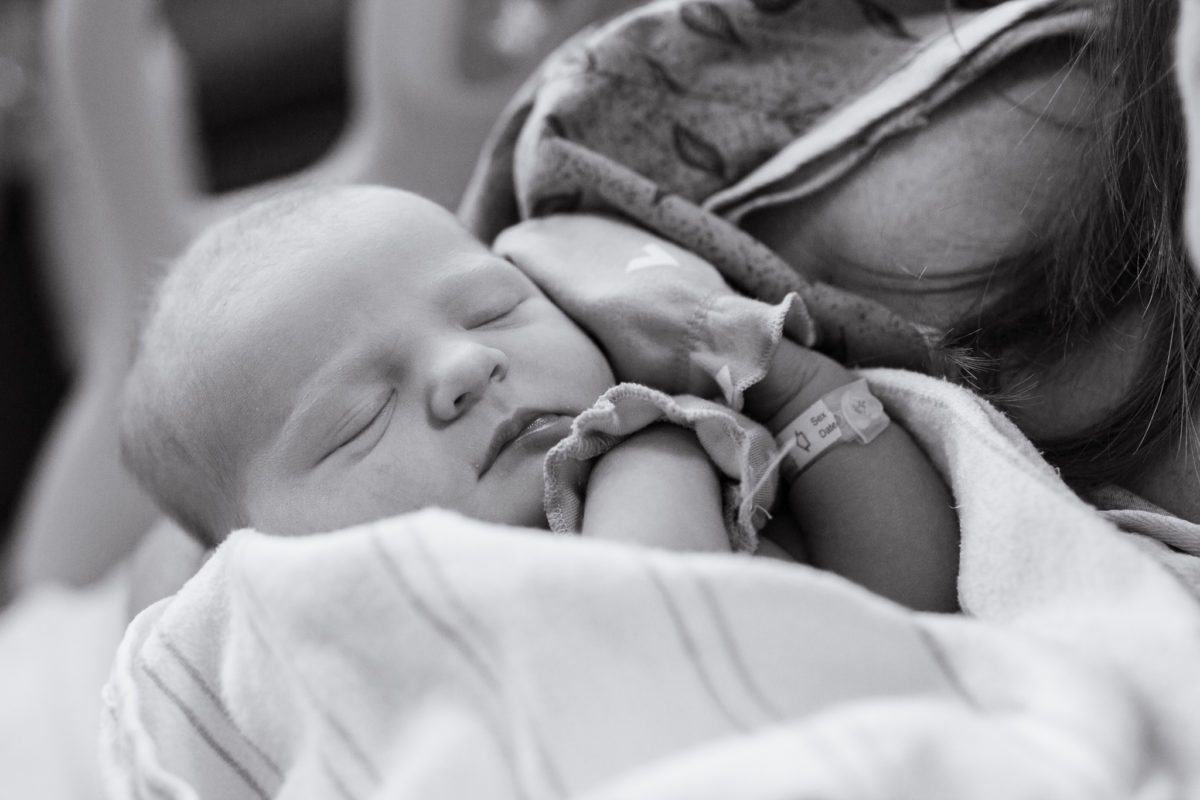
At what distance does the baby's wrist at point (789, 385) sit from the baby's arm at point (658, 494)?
0.07m

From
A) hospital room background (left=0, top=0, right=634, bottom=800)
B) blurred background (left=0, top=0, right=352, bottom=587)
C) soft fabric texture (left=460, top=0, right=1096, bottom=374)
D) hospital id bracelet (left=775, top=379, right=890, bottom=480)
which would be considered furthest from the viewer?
blurred background (left=0, top=0, right=352, bottom=587)

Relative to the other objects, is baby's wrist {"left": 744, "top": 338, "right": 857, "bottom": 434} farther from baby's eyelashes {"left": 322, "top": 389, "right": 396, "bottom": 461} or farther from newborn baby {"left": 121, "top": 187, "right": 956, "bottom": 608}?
baby's eyelashes {"left": 322, "top": 389, "right": 396, "bottom": 461}

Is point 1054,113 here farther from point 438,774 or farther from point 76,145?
point 76,145

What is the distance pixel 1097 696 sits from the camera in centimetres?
48

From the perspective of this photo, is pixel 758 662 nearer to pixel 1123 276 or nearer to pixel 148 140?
pixel 1123 276

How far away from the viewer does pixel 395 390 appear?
0.73m

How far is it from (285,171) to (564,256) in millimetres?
2061

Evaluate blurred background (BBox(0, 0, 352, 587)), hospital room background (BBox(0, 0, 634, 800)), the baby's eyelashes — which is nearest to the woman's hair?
the baby's eyelashes

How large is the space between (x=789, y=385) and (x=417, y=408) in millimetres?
246

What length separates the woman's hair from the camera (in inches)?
27.5

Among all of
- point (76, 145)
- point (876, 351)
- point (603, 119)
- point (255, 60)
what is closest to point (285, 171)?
point (255, 60)

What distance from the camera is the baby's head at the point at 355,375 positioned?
705 mm

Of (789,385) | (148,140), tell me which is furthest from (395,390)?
(148,140)

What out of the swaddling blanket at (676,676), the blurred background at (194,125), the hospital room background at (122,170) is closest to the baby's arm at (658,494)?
the swaddling blanket at (676,676)
